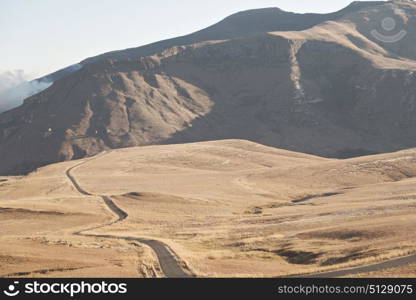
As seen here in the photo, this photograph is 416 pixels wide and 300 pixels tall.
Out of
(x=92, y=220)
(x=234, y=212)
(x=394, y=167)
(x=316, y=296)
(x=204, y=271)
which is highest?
(x=316, y=296)

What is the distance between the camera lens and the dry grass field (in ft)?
150

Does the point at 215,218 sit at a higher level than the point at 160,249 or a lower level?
lower

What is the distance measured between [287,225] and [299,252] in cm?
1799

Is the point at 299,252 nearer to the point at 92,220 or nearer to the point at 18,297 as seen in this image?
the point at 18,297

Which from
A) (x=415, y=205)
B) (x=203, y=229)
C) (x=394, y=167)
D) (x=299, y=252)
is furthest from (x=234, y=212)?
(x=394, y=167)

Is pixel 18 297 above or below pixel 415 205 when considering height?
above

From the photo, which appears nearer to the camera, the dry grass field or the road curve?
the road curve

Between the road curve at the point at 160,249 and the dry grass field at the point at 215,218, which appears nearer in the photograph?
the road curve at the point at 160,249

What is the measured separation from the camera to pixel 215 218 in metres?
91.2

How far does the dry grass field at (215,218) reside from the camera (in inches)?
1804

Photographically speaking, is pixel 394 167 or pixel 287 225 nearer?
pixel 287 225

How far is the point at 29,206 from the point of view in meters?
91.8

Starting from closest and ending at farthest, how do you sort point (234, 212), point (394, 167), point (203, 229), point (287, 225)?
point (287, 225) → point (203, 229) → point (234, 212) → point (394, 167)

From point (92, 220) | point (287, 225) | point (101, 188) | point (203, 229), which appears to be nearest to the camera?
point (287, 225)
